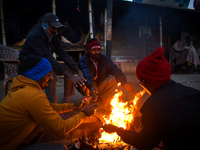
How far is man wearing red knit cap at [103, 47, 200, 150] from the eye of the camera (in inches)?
47.4

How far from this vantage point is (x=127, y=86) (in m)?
3.47

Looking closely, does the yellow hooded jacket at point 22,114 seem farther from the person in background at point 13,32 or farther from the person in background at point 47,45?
the person in background at point 13,32

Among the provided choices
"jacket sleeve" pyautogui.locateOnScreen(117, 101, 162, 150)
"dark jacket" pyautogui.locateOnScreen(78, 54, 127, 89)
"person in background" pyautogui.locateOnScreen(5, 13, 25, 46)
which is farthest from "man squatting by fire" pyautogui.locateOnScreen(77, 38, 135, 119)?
"person in background" pyautogui.locateOnScreen(5, 13, 25, 46)

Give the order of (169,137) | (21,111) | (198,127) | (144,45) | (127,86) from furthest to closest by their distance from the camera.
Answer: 1. (144,45)
2. (127,86)
3. (21,111)
4. (169,137)
5. (198,127)

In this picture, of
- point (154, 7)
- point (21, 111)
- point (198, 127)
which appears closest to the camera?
point (198, 127)

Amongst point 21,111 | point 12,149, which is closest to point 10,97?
point 21,111

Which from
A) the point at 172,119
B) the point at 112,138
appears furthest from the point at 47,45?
the point at 172,119

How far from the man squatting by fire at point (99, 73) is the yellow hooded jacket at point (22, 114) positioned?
2051 mm

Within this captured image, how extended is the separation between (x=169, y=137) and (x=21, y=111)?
1480mm

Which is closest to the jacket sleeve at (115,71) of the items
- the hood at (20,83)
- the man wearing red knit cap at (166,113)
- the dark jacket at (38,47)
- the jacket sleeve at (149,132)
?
the dark jacket at (38,47)

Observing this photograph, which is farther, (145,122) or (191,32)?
(191,32)

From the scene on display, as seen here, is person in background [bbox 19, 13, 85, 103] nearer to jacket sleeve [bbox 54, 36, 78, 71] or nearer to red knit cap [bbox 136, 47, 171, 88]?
jacket sleeve [bbox 54, 36, 78, 71]

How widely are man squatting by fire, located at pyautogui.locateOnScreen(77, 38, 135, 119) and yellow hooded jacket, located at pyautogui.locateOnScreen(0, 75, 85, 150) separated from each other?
6.73 ft

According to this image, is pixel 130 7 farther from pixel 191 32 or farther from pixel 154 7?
pixel 191 32
